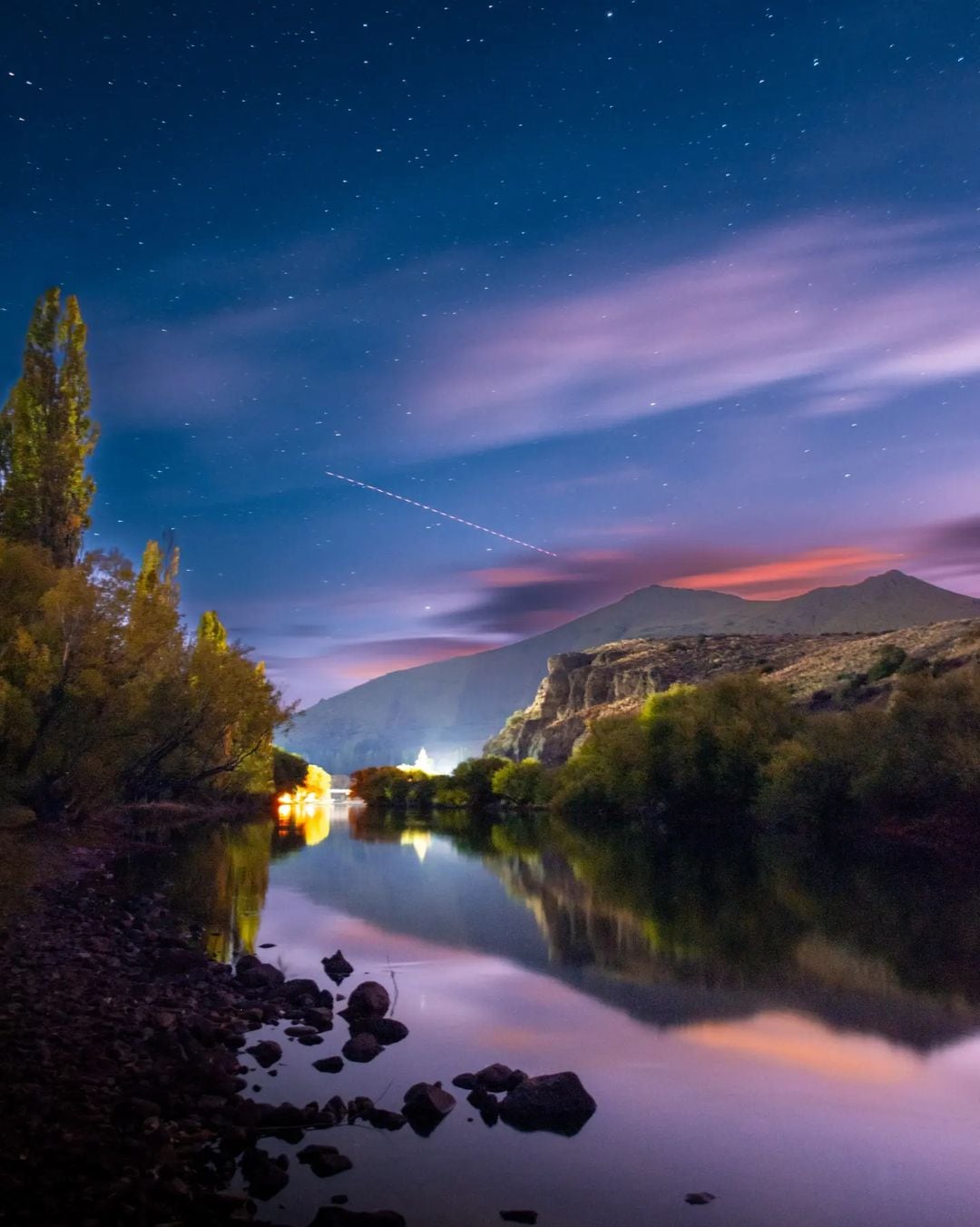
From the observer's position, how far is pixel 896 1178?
439 inches

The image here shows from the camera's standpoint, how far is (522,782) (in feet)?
356

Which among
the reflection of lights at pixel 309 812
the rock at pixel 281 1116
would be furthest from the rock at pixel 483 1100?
A: the reflection of lights at pixel 309 812

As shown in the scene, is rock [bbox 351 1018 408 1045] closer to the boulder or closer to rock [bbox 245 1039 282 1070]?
the boulder

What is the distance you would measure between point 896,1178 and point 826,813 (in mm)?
46443

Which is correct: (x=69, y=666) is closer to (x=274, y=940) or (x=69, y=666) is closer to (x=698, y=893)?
(x=274, y=940)

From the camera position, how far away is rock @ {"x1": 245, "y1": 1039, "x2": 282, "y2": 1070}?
13.6 metres

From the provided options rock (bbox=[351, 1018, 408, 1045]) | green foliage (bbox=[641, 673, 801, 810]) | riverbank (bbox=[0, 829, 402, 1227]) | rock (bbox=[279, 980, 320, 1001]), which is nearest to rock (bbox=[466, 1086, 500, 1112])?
riverbank (bbox=[0, 829, 402, 1227])

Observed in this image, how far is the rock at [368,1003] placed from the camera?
17.0 meters

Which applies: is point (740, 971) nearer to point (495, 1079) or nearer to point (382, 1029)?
point (382, 1029)

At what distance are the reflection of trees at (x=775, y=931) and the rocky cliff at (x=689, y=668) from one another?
140ft

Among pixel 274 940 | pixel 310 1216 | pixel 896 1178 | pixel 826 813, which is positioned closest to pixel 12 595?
pixel 274 940

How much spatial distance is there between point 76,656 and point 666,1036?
88.3ft

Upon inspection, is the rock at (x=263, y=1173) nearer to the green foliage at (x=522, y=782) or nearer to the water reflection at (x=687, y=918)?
the water reflection at (x=687, y=918)

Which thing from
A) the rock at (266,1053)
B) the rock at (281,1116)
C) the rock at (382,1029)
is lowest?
the rock at (382,1029)
